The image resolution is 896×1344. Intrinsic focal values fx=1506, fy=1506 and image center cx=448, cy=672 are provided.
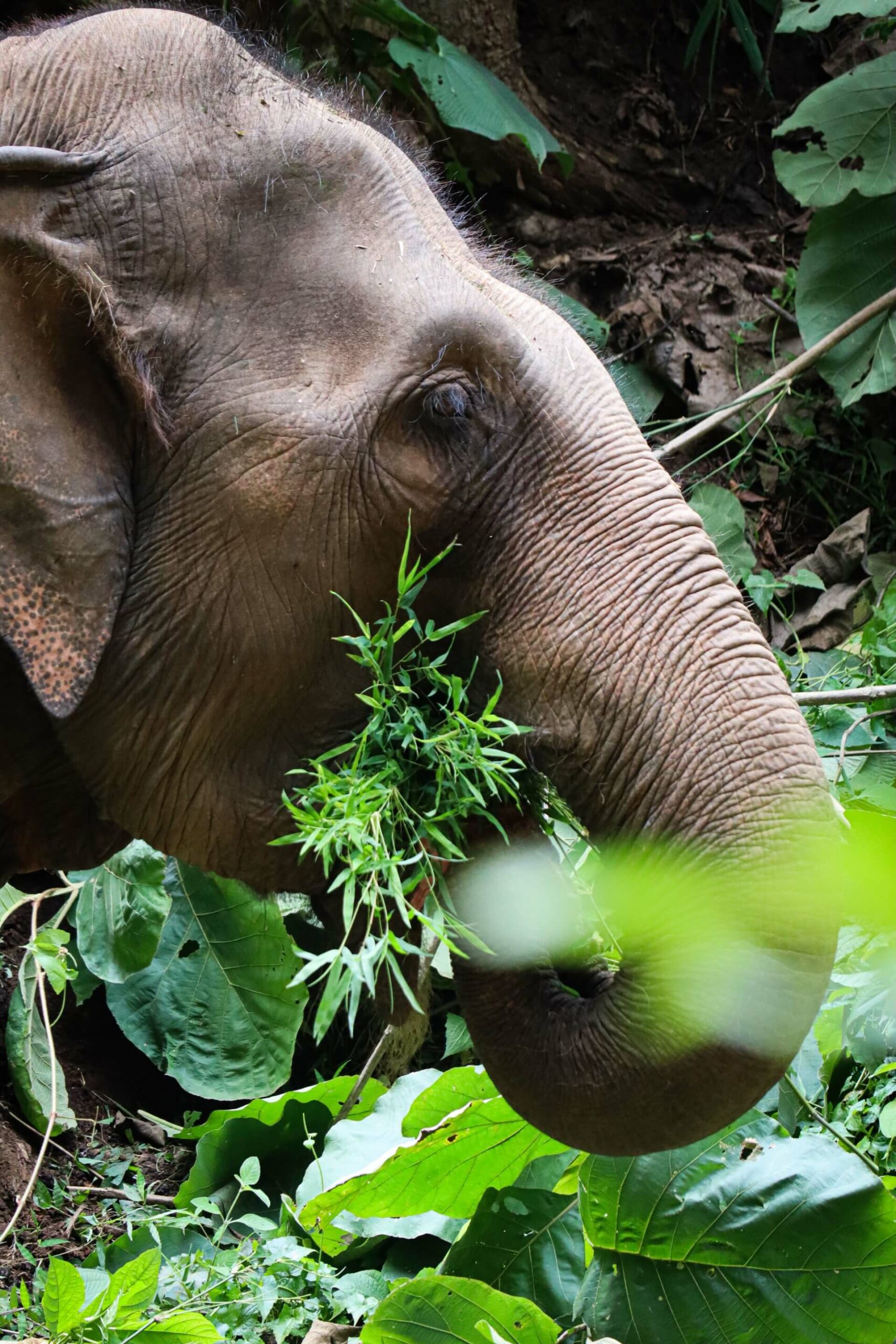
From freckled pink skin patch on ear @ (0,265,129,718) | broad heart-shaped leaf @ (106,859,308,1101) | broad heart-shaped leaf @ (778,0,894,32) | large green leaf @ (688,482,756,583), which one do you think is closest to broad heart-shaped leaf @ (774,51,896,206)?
broad heart-shaped leaf @ (778,0,894,32)

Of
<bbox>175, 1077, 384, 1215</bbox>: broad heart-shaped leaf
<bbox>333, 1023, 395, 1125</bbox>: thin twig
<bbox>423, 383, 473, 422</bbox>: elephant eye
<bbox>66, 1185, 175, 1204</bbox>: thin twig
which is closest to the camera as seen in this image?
<bbox>423, 383, 473, 422</bbox>: elephant eye

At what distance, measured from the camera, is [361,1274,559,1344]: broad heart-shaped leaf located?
2.58m

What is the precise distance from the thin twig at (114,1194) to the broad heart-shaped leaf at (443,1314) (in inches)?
58.9

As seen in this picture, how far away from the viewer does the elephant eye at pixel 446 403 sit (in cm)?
245

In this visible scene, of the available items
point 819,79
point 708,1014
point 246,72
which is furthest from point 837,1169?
point 819,79

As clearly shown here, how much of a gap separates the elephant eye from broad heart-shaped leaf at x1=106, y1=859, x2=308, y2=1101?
7.33 ft

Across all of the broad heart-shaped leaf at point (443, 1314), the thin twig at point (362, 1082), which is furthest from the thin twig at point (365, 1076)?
the broad heart-shaped leaf at point (443, 1314)

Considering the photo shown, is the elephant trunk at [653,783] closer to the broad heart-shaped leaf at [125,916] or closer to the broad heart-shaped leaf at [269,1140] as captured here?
the broad heart-shaped leaf at [269,1140]

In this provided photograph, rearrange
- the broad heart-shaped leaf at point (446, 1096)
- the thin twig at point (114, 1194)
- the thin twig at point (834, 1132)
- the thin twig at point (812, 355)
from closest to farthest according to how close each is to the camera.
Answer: the thin twig at point (834, 1132)
the broad heart-shaped leaf at point (446, 1096)
the thin twig at point (114, 1194)
the thin twig at point (812, 355)

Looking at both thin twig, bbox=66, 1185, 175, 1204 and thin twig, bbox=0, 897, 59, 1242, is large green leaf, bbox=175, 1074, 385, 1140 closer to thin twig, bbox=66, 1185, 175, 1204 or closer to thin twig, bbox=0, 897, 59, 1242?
thin twig, bbox=66, 1185, 175, 1204

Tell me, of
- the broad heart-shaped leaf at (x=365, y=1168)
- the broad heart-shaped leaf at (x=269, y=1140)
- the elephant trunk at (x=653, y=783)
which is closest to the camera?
the elephant trunk at (x=653, y=783)

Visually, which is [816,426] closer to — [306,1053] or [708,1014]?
[306,1053]

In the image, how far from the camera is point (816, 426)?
6461 mm

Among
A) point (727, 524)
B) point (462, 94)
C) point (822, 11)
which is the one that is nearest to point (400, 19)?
point (462, 94)
